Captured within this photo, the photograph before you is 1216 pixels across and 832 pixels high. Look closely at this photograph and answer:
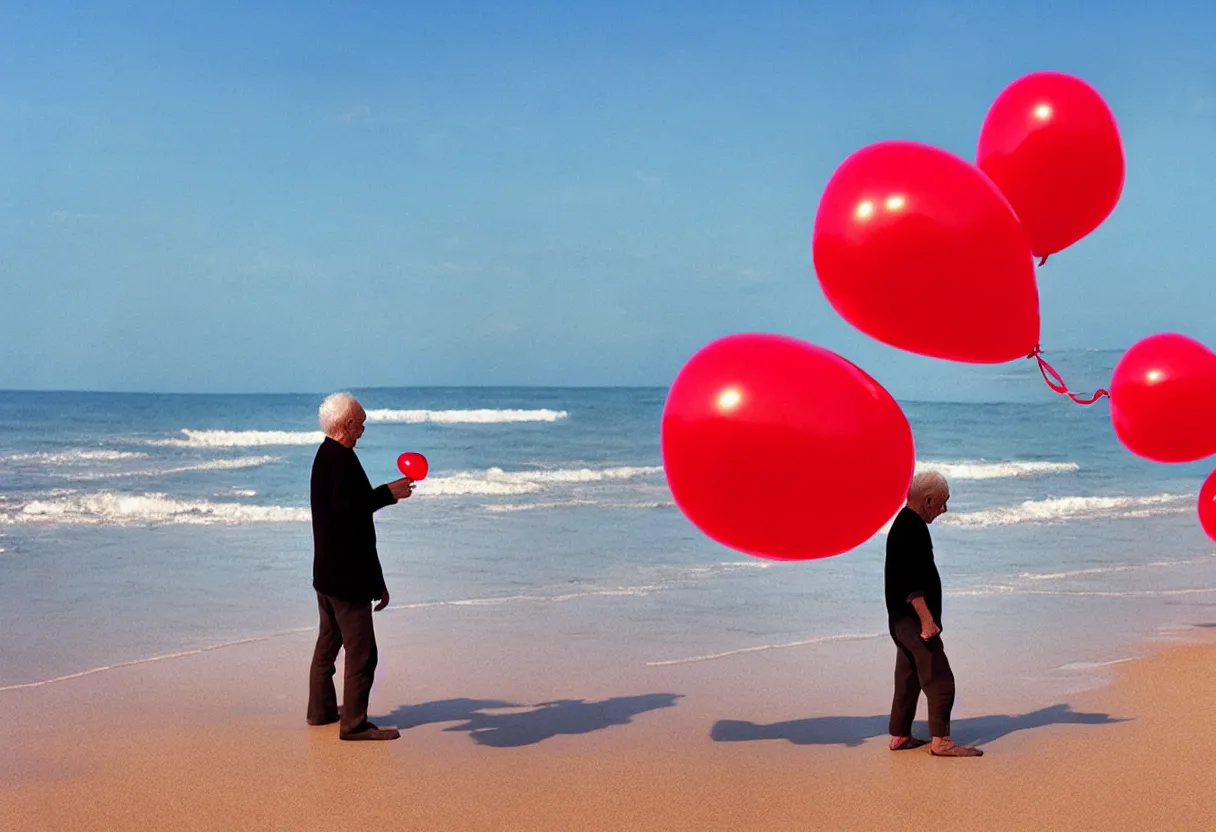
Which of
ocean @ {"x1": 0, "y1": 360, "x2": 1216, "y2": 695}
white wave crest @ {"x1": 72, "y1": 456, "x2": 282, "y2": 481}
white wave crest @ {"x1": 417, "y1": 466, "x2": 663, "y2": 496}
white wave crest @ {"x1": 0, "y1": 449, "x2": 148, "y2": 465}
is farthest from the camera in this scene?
white wave crest @ {"x1": 0, "y1": 449, "x2": 148, "y2": 465}

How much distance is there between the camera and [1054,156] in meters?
5.68

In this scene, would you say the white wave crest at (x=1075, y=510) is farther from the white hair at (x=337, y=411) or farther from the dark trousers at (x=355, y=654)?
the white hair at (x=337, y=411)

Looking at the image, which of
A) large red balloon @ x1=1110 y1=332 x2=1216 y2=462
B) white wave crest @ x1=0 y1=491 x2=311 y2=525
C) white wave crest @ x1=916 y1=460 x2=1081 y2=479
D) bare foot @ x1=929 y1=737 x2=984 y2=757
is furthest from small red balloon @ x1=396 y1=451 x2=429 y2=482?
white wave crest @ x1=916 y1=460 x2=1081 y2=479

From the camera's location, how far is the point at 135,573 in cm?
1123

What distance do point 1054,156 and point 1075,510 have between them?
12124mm

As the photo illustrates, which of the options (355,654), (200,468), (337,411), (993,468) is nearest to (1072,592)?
(355,654)

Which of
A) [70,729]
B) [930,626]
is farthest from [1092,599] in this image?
[70,729]

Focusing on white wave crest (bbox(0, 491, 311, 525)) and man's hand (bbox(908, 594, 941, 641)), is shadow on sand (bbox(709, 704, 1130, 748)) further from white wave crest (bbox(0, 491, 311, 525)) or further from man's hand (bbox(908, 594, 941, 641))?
white wave crest (bbox(0, 491, 311, 525))

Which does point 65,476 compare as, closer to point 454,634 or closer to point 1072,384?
point 454,634

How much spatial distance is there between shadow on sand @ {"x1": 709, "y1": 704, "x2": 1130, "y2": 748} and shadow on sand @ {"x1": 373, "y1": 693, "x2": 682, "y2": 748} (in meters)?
0.57

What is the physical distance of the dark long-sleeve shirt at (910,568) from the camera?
5.94 metres

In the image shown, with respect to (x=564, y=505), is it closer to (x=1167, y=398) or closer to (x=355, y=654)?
(x=355, y=654)

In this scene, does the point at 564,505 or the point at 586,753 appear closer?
the point at 586,753

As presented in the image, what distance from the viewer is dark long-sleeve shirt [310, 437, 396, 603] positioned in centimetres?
619
